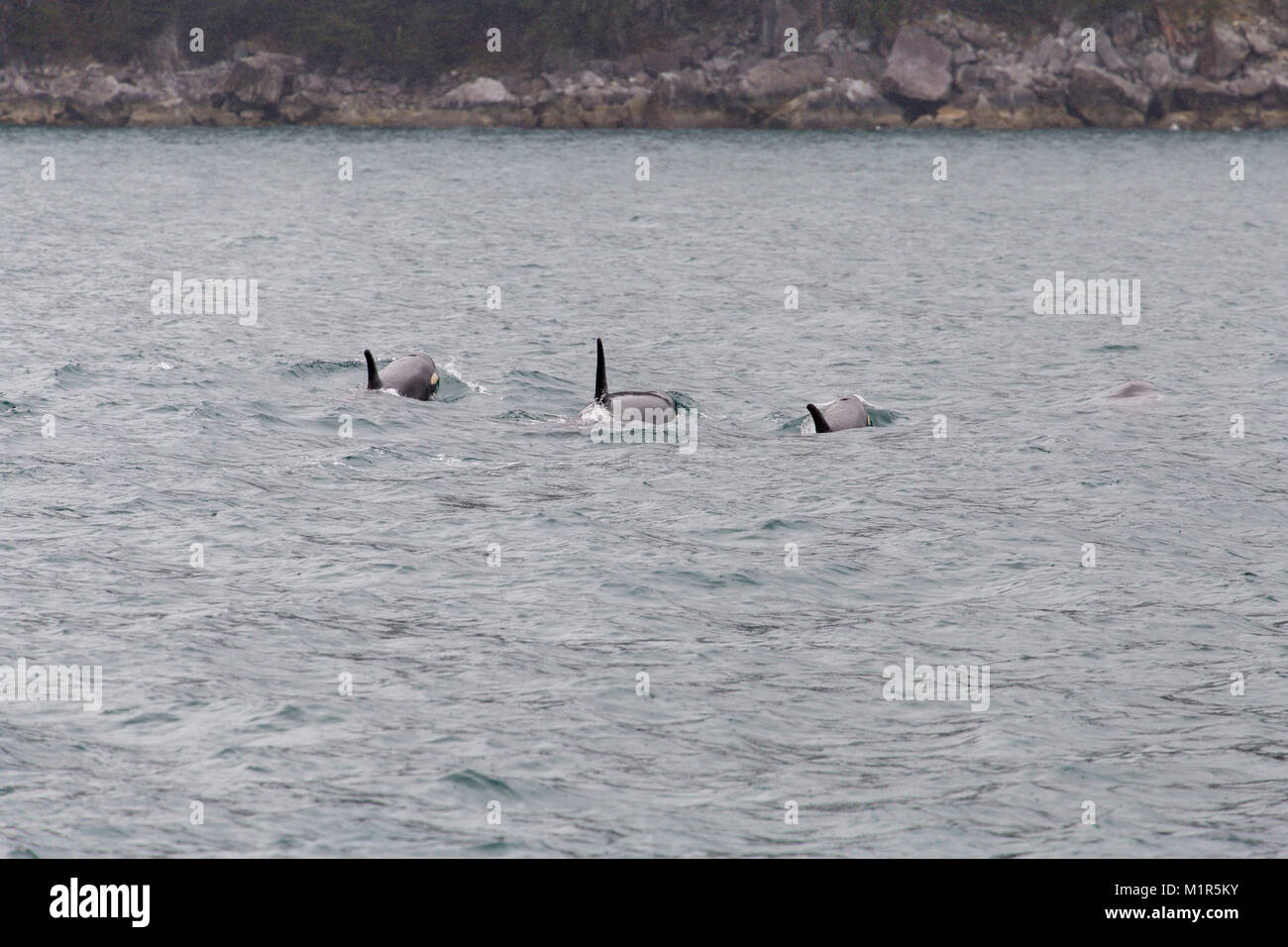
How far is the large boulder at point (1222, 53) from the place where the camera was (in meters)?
102

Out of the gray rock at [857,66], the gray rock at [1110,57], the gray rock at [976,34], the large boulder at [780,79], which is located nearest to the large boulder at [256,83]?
the large boulder at [780,79]

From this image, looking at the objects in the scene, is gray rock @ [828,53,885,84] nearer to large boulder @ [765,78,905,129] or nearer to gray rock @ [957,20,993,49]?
large boulder @ [765,78,905,129]

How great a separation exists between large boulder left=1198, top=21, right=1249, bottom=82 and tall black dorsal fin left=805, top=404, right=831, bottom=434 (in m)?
90.0

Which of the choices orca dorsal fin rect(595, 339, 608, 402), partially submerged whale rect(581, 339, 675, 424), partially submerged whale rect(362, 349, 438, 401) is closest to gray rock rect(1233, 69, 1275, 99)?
partially submerged whale rect(362, 349, 438, 401)

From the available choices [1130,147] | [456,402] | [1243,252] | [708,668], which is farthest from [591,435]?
[1130,147]

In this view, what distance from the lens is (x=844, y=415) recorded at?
959 inches

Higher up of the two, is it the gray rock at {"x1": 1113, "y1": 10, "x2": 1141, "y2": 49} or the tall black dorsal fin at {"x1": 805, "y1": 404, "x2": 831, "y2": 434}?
the gray rock at {"x1": 1113, "y1": 10, "x2": 1141, "y2": 49}

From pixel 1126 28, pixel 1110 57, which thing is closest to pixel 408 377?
pixel 1110 57

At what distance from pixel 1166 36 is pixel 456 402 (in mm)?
92949

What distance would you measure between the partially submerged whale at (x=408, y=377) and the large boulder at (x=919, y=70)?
8431 cm

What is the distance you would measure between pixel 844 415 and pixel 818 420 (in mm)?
966

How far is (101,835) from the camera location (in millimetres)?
10844

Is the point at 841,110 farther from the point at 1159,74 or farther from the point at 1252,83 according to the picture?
the point at 1252,83

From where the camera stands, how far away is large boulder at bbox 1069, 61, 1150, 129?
335 ft
